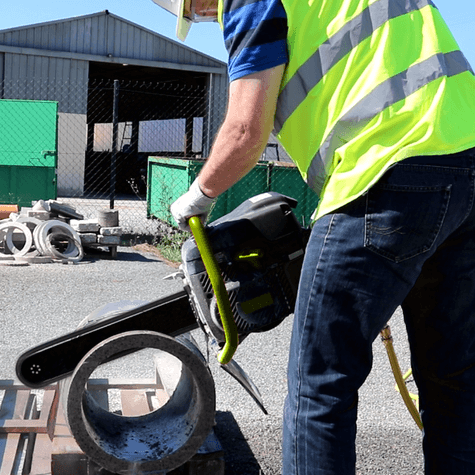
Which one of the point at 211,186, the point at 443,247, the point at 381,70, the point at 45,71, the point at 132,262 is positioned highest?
the point at 45,71

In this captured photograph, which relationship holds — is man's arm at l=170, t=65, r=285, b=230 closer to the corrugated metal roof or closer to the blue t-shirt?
the blue t-shirt

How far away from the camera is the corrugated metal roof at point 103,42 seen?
746 inches

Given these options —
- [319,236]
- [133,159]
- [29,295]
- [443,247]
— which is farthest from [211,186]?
[133,159]

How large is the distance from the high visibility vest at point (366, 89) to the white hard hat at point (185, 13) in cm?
41

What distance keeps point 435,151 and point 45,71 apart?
19.1 metres

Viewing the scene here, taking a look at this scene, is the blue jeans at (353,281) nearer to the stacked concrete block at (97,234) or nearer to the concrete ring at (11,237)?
the concrete ring at (11,237)

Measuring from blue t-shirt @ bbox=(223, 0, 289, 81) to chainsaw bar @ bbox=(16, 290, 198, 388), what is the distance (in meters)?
1.00

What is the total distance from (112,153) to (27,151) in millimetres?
1710

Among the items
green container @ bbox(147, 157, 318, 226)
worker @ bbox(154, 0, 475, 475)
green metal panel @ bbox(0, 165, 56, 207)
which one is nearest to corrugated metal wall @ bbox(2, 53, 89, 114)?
green metal panel @ bbox(0, 165, 56, 207)

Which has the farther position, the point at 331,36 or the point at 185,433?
the point at 185,433

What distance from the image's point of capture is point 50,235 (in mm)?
8492

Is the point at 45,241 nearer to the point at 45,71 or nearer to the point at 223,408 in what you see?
the point at 223,408

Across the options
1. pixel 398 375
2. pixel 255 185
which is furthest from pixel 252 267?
pixel 255 185

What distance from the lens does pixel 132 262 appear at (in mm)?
8750
